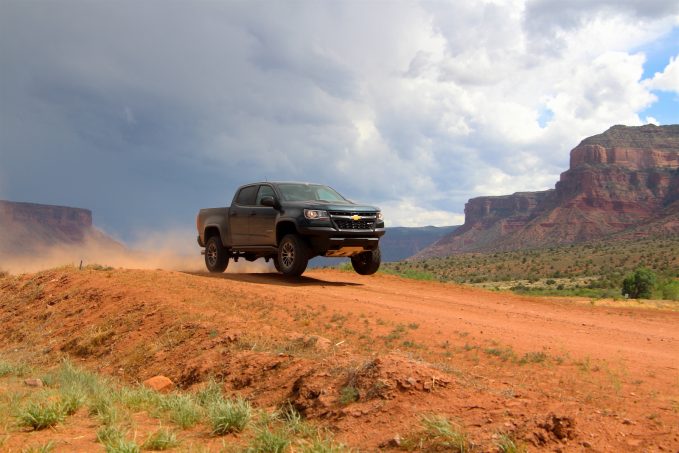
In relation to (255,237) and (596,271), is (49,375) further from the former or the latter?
(596,271)

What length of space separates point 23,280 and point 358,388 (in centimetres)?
1321

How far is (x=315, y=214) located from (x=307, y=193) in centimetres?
171

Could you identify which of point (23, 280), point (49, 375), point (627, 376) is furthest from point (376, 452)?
point (23, 280)

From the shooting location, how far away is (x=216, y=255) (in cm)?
1560

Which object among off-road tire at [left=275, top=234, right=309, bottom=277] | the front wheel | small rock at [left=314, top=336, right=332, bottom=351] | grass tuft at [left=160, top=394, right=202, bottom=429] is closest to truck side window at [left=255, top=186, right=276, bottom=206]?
off-road tire at [left=275, top=234, right=309, bottom=277]

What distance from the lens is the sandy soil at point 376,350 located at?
4.84 m

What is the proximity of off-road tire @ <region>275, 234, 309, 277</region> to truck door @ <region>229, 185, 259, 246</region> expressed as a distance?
136 cm

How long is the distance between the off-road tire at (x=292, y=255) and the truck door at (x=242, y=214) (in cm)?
136

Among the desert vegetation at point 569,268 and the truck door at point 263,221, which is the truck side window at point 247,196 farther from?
the desert vegetation at point 569,268

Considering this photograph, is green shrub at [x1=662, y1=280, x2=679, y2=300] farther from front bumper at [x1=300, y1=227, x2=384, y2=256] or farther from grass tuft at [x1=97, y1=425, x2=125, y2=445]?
grass tuft at [x1=97, y1=425, x2=125, y2=445]

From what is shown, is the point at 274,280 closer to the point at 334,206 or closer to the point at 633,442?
the point at 334,206

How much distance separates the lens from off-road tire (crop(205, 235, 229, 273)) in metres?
15.5

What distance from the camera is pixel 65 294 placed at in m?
13.1

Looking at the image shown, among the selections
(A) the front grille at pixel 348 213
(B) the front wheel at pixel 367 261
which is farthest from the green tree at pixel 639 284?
(A) the front grille at pixel 348 213
